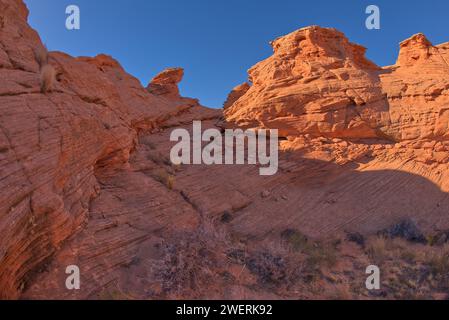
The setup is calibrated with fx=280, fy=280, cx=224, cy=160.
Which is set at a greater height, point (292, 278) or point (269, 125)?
point (269, 125)

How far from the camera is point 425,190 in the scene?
903 centimetres

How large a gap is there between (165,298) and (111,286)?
3.00 feet

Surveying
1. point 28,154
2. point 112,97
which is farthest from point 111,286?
point 112,97

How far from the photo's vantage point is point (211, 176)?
907 cm

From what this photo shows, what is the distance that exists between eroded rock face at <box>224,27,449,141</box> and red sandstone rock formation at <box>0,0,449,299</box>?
0.05m

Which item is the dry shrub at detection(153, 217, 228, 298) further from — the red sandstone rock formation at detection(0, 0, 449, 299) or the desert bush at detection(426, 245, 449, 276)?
the desert bush at detection(426, 245, 449, 276)

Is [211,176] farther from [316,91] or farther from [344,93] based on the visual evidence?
[344,93]

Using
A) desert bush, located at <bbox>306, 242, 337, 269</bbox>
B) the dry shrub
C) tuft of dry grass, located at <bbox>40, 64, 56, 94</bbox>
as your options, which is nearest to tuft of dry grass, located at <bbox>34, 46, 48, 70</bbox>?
tuft of dry grass, located at <bbox>40, 64, 56, 94</bbox>

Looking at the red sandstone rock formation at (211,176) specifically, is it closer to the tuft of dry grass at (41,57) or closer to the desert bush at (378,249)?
the tuft of dry grass at (41,57)

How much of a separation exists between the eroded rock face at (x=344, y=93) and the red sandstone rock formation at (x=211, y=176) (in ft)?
0.18

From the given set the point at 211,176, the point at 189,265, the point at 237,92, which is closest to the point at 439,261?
the point at 189,265

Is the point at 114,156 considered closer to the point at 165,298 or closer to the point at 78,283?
the point at 78,283

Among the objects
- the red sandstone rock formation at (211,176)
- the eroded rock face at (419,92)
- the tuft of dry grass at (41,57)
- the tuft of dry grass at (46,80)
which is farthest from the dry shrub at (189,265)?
the eroded rock face at (419,92)
